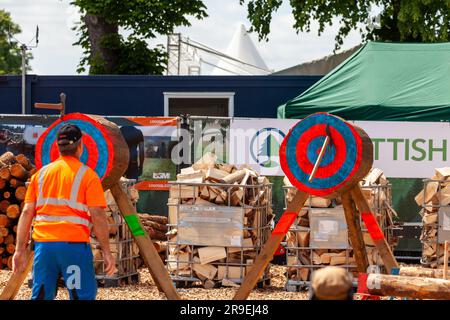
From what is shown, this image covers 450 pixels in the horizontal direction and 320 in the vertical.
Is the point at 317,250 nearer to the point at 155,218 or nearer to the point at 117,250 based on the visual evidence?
the point at 117,250

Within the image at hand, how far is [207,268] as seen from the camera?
13633 millimetres

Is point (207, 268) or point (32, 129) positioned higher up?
point (32, 129)

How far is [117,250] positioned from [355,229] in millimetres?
3351

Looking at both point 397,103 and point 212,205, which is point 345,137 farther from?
point 397,103

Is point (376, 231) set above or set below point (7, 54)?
below

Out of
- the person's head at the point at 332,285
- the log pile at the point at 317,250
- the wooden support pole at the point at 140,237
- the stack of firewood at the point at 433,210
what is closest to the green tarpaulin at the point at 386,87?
the stack of firewood at the point at 433,210

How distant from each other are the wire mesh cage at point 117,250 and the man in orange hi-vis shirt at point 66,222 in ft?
14.8

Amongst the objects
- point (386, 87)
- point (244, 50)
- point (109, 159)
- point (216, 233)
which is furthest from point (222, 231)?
point (244, 50)

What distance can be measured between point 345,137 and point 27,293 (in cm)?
414

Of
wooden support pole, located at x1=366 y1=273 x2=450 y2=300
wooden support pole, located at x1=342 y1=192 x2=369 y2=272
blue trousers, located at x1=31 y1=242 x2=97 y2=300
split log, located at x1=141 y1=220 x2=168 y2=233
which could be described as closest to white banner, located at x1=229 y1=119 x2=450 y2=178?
split log, located at x1=141 y1=220 x2=168 y2=233

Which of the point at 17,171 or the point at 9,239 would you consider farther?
the point at 17,171

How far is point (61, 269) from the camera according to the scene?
905 cm
